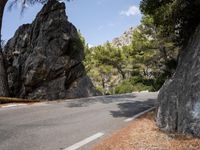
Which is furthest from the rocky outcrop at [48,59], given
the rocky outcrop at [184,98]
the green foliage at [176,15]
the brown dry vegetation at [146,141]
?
the brown dry vegetation at [146,141]

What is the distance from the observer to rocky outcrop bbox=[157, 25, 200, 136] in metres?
7.61

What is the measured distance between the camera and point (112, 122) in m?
11.0

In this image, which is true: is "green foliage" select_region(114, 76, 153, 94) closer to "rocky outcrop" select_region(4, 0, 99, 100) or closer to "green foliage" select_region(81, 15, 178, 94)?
"green foliage" select_region(81, 15, 178, 94)

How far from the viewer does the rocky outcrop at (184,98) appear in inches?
300

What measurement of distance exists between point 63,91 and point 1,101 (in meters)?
8.73

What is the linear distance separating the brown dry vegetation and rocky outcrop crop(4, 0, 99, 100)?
54.8 ft

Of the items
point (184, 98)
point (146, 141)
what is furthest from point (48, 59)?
point (146, 141)

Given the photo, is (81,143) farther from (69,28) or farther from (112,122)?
(69,28)

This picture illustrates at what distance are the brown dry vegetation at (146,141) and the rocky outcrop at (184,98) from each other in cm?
31

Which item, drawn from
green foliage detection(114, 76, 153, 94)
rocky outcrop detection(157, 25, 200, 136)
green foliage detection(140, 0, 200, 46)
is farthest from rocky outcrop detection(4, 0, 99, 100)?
rocky outcrop detection(157, 25, 200, 136)

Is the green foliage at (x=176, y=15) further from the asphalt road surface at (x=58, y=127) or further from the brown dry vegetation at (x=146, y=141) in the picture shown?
the brown dry vegetation at (x=146, y=141)

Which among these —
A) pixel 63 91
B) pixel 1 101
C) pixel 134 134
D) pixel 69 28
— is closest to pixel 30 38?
pixel 69 28

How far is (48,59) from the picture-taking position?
84.1ft

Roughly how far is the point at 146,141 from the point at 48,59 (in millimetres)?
19033
